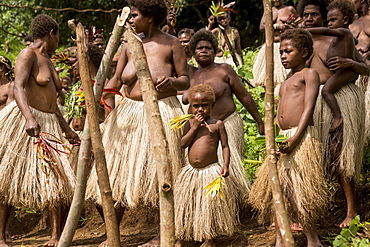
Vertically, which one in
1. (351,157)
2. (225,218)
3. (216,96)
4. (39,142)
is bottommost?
(225,218)

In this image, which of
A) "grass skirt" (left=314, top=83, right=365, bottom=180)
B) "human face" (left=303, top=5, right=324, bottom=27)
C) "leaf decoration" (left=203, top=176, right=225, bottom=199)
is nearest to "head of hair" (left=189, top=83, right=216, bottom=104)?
"leaf decoration" (left=203, top=176, right=225, bottom=199)

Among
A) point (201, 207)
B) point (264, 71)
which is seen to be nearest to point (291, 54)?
point (201, 207)

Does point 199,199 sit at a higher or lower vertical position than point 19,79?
lower

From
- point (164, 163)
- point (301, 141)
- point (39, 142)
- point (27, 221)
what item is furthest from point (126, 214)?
point (164, 163)

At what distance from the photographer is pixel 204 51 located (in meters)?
4.29

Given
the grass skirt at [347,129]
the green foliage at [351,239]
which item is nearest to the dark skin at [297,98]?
the green foliage at [351,239]

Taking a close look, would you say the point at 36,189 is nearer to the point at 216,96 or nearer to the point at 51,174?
the point at 51,174

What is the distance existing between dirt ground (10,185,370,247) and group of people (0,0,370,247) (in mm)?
226

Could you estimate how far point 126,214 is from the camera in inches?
209

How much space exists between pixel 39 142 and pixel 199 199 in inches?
49.4

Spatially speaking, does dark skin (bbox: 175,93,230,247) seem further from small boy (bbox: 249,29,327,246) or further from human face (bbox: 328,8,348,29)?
human face (bbox: 328,8,348,29)

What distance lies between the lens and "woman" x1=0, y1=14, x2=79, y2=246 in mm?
4102

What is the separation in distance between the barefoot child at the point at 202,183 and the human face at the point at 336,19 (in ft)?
3.79

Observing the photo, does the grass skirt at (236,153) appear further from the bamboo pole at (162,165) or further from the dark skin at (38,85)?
the bamboo pole at (162,165)
